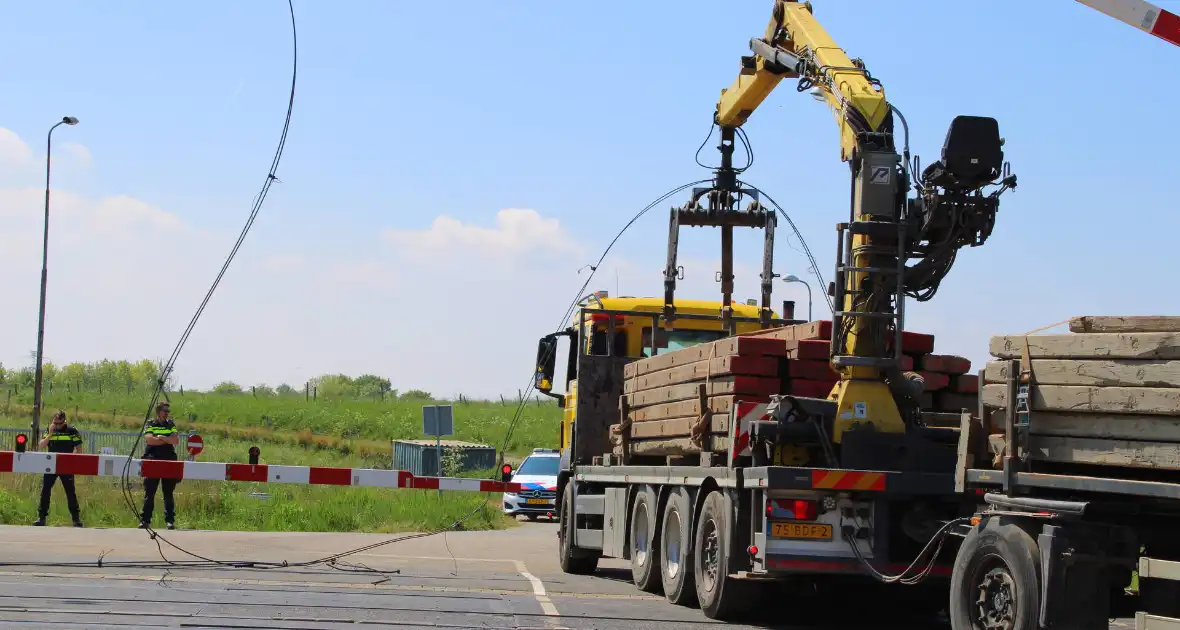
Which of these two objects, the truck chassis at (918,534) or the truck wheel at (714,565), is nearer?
the truck chassis at (918,534)

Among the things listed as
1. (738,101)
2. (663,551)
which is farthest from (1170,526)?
(738,101)

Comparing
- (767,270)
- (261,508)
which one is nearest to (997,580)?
(767,270)

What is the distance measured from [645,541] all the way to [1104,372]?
6.81 meters

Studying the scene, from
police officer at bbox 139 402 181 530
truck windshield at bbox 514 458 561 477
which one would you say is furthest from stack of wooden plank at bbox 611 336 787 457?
truck windshield at bbox 514 458 561 477

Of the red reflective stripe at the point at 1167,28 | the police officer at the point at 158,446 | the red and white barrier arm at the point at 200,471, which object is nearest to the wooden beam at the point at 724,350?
the red reflective stripe at the point at 1167,28

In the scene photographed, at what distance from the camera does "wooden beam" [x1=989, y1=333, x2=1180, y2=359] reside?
290 inches

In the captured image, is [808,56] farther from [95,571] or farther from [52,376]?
[52,376]

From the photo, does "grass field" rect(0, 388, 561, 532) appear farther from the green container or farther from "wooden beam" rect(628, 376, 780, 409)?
"wooden beam" rect(628, 376, 780, 409)

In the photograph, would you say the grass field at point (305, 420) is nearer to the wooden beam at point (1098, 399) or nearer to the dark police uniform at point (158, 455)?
the dark police uniform at point (158, 455)

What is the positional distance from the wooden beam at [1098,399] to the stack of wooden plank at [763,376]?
299 centimetres

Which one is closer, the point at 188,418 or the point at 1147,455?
the point at 1147,455

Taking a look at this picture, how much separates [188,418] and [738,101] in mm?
59987

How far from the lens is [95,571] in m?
13.7

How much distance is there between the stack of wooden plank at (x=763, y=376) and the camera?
11445 millimetres
